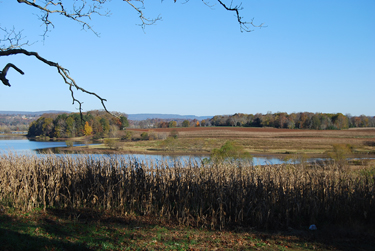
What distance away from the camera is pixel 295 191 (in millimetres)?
8086

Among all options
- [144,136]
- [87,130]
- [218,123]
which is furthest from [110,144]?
[218,123]

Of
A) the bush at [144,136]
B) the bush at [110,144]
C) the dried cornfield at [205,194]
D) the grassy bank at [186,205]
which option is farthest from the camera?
the bush at [144,136]

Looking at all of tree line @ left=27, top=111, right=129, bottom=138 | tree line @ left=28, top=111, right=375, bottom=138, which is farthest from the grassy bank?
tree line @ left=27, top=111, right=129, bottom=138

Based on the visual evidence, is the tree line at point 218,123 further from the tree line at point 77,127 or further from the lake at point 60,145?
the lake at point 60,145

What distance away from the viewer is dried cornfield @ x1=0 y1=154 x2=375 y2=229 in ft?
25.2

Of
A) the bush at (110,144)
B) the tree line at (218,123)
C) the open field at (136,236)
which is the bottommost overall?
the bush at (110,144)

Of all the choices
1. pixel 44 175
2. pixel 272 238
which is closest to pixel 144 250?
pixel 272 238

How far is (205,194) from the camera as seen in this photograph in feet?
26.8

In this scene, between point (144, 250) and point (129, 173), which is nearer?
point (144, 250)

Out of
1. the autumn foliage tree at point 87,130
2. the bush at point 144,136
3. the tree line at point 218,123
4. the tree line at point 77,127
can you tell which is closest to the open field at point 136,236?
the tree line at point 218,123

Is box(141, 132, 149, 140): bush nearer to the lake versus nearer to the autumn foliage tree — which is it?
the autumn foliage tree

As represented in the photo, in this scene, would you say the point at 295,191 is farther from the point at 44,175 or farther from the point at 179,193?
the point at 44,175

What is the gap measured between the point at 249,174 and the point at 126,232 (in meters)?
3.95

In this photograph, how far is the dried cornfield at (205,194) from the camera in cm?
768
